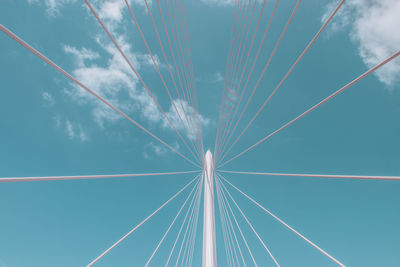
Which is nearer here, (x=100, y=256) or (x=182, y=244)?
(x=100, y=256)

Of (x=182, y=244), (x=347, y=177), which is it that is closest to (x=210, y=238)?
(x=182, y=244)

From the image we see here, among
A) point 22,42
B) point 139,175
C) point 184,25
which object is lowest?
point 139,175

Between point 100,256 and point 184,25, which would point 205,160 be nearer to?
point 184,25

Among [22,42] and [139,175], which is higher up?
[22,42]

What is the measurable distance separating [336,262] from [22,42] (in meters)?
3.94

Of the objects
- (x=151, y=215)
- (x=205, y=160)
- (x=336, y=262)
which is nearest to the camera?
(x=336, y=262)

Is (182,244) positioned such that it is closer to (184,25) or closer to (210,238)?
(210,238)

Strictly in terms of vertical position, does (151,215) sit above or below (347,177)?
below

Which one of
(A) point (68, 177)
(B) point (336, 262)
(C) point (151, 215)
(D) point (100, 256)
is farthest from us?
(C) point (151, 215)

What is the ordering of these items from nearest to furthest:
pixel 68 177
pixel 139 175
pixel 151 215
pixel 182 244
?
pixel 68 177
pixel 139 175
pixel 151 215
pixel 182 244

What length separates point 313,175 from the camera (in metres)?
3.09

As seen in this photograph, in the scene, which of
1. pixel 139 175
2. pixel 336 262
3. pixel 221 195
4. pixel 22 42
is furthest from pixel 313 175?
pixel 221 195

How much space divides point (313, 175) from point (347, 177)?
0.61 meters

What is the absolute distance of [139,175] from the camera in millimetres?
4000
